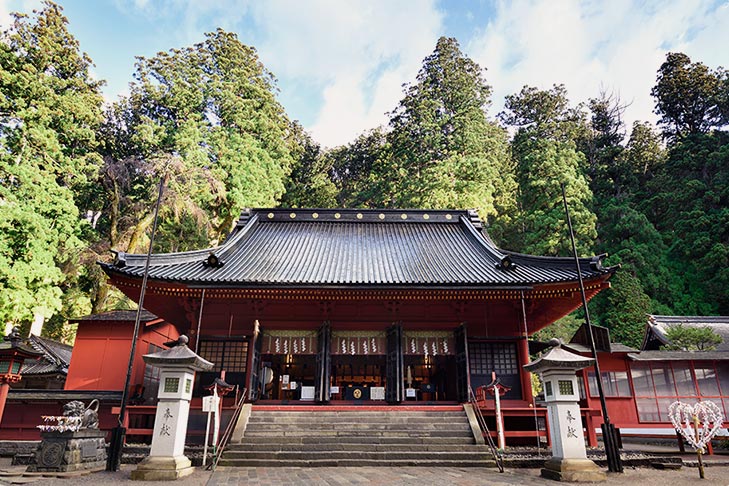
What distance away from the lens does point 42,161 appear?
1914 cm

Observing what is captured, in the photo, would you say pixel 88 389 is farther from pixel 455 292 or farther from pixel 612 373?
pixel 612 373

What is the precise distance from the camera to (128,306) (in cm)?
2367

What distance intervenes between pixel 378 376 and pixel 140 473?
11.2 metres

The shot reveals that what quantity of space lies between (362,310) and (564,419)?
725 cm

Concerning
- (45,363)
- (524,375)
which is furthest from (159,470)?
(45,363)

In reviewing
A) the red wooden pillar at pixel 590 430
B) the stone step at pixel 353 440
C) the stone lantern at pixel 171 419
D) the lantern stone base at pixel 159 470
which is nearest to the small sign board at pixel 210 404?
the stone lantern at pixel 171 419

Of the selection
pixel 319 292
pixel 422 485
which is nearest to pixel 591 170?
pixel 319 292

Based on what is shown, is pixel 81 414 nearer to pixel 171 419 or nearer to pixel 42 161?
pixel 171 419

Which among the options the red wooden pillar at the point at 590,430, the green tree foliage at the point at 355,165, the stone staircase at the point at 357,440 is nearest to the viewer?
the stone staircase at the point at 357,440

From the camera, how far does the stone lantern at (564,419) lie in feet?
26.7

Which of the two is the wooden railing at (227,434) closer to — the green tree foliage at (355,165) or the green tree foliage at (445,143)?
the green tree foliage at (445,143)

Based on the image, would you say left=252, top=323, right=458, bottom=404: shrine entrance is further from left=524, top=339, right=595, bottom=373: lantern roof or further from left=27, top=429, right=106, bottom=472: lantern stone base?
left=27, top=429, right=106, bottom=472: lantern stone base

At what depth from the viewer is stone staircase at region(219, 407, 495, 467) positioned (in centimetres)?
973

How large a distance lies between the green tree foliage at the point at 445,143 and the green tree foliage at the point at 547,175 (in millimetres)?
2610
